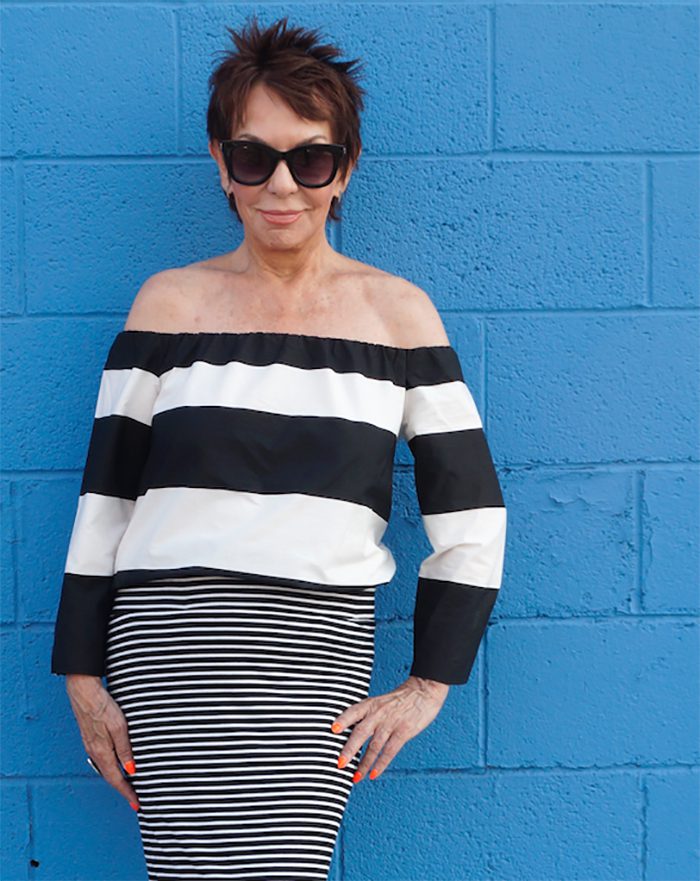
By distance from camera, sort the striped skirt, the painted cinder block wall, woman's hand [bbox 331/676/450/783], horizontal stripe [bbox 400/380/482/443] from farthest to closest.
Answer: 1. the painted cinder block wall
2. horizontal stripe [bbox 400/380/482/443]
3. woman's hand [bbox 331/676/450/783]
4. the striped skirt

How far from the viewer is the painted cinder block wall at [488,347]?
2484mm

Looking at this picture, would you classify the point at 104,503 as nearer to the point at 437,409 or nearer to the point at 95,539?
the point at 95,539

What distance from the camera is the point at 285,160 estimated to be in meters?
2.00

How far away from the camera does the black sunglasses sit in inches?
78.8

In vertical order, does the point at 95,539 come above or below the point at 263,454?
below

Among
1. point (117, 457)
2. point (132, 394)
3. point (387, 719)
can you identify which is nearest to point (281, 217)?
point (132, 394)

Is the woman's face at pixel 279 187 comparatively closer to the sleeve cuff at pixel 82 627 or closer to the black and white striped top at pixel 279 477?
the black and white striped top at pixel 279 477

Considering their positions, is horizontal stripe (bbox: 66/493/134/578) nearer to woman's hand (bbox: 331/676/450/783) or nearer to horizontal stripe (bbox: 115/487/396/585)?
horizontal stripe (bbox: 115/487/396/585)

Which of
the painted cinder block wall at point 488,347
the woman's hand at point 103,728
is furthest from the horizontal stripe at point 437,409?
the woman's hand at point 103,728

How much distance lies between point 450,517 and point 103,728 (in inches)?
30.6

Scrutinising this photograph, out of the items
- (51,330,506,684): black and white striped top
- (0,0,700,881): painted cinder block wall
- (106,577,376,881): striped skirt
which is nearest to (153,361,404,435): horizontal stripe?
(51,330,506,684): black and white striped top

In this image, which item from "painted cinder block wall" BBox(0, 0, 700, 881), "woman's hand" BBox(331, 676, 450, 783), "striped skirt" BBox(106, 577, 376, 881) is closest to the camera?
"striped skirt" BBox(106, 577, 376, 881)

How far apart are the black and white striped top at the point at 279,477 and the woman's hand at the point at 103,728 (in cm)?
4

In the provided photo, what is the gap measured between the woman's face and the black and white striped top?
0.66 ft
